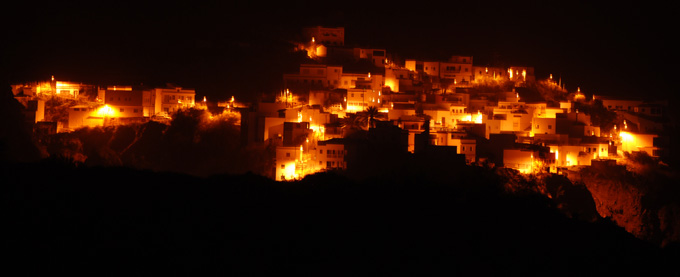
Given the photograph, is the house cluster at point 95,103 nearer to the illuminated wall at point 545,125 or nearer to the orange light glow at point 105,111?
the orange light glow at point 105,111

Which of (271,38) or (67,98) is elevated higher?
(271,38)

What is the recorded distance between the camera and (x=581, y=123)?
35.2 m

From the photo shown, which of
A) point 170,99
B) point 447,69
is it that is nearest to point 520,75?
point 447,69

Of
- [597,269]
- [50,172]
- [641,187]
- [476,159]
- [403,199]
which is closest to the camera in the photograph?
[597,269]

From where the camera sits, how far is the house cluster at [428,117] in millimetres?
29281

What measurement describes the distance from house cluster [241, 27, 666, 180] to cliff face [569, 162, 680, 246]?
1.18 metres

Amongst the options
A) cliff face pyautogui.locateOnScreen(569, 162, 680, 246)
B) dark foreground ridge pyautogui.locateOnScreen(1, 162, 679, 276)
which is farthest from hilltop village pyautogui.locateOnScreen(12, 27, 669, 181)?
dark foreground ridge pyautogui.locateOnScreen(1, 162, 679, 276)

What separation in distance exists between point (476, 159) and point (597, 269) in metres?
21.1

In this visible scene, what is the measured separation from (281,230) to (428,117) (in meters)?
24.8

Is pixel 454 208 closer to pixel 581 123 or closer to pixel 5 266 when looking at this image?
pixel 5 266

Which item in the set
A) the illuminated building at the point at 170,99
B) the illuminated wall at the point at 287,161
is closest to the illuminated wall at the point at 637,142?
the illuminated wall at the point at 287,161

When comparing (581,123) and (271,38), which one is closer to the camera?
(581,123)

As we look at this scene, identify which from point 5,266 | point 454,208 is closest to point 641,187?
point 454,208

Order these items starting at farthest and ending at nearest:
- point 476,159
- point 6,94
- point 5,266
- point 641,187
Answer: point 641,187 → point 476,159 → point 6,94 → point 5,266
